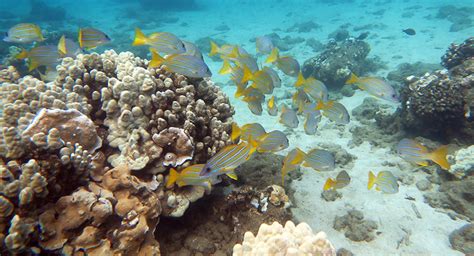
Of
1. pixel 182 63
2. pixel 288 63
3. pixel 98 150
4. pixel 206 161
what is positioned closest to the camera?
pixel 98 150

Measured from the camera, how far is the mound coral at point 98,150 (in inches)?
104

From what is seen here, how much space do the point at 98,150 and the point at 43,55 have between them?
9.68 feet

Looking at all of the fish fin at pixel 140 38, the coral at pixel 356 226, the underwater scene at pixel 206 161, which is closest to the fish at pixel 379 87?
the underwater scene at pixel 206 161

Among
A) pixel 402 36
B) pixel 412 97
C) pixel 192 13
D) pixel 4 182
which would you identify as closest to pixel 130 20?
pixel 192 13

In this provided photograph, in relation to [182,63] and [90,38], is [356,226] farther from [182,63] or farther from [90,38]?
[90,38]

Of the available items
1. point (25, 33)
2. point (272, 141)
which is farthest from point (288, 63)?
point (25, 33)

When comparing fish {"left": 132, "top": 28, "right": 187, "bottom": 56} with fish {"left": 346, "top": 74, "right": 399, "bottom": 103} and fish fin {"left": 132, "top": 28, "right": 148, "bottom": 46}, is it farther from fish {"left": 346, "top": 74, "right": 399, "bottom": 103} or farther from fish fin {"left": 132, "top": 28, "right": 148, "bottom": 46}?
fish {"left": 346, "top": 74, "right": 399, "bottom": 103}

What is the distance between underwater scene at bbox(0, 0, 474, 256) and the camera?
280 cm

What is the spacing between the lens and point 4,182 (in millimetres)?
2537

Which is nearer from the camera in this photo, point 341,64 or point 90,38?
point 90,38

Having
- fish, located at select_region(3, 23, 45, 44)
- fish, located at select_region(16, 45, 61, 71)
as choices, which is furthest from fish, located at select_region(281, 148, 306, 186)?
fish, located at select_region(3, 23, 45, 44)

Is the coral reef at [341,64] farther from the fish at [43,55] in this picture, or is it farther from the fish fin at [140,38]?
the fish at [43,55]

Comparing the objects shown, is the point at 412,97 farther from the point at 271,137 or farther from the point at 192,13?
the point at 192,13

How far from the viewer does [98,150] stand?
3.69 metres
